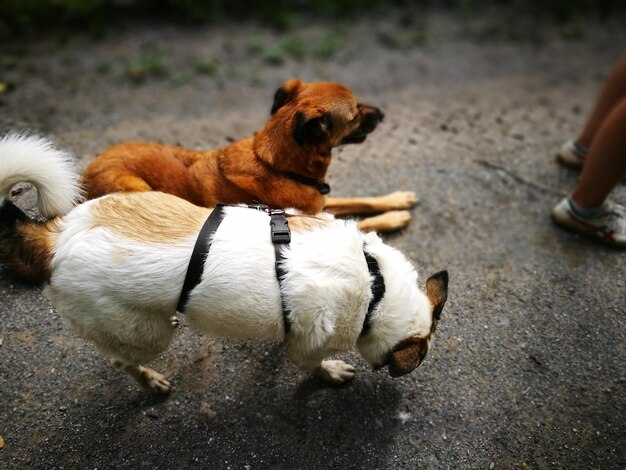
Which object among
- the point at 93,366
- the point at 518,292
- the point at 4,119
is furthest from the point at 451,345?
the point at 4,119

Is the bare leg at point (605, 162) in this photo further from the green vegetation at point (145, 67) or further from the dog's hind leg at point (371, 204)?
the green vegetation at point (145, 67)

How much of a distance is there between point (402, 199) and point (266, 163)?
4.11 ft

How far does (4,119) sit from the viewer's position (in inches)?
146

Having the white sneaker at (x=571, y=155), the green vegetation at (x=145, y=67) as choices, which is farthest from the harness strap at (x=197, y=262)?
the green vegetation at (x=145, y=67)

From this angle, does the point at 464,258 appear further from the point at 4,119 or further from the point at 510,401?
the point at 4,119

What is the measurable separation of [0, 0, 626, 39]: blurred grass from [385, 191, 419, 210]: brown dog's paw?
106 inches

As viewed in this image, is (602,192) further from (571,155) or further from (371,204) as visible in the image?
(371,204)

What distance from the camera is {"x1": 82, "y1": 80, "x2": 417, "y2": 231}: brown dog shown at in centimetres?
239

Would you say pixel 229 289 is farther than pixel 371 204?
No

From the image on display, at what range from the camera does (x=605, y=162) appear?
286cm

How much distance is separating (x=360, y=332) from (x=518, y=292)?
1537mm

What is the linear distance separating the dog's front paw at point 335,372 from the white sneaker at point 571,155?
112 inches

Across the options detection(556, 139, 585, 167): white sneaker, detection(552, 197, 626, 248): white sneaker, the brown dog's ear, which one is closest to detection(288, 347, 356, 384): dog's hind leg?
the brown dog's ear

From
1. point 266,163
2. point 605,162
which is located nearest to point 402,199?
point 266,163
